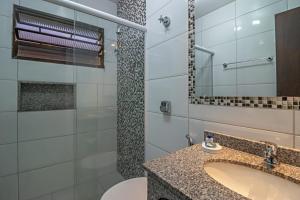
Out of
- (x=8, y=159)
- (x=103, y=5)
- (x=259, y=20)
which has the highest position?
(x=103, y=5)

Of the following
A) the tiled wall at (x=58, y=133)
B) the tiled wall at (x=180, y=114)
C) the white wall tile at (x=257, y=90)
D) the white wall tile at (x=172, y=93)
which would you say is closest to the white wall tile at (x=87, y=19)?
the tiled wall at (x=58, y=133)

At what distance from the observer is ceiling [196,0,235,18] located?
931 millimetres

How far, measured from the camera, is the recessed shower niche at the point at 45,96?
1.52 metres

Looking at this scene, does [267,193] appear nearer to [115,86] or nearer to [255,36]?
[255,36]

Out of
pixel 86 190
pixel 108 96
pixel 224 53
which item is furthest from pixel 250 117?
pixel 86 190

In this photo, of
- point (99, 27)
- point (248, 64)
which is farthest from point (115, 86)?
point (248, 64)

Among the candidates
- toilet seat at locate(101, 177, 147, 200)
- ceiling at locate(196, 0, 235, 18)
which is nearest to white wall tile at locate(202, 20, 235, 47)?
ceiling at locate(196, 0, 235, 18)

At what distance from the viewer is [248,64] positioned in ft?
2.53

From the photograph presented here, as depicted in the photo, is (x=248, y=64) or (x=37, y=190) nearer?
(x=248, y=64)

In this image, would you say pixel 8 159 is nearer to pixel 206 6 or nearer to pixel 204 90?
pixel 204 90

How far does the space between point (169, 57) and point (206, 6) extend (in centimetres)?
40

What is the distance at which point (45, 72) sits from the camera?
158 cm

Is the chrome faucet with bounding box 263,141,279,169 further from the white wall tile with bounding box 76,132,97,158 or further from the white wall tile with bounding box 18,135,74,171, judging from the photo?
the white wall tile with bounding box 18,135,74,171

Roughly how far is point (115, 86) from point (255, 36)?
4.34 ft
